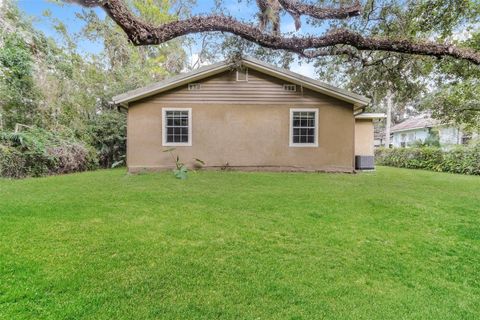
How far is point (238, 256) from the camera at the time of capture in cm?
352

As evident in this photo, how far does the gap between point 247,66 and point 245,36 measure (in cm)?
484

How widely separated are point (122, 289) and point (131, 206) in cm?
301

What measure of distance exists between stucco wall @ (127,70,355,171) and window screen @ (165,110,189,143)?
26cm

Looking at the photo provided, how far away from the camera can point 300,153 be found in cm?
1040

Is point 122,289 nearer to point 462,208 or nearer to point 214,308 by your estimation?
point 214,308

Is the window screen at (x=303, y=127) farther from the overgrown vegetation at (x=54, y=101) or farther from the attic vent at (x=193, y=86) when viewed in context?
the overgrown vegetation at (x=54, y=101)

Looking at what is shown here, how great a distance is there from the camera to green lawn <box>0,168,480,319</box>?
2551mm

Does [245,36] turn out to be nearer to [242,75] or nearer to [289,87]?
[242,75]

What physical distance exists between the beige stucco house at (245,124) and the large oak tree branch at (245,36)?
3892 millimetres

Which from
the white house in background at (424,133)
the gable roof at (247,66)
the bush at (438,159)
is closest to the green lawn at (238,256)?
the gable roof at (247,66)

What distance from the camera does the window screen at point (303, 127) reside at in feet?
33.9

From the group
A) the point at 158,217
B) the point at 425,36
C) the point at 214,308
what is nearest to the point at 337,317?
the point at 214,308

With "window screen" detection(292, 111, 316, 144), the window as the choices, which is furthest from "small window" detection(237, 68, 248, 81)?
"window screen" detection(292, 111, 316, 144)

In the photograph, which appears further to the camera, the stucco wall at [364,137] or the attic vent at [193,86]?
the stucco wall at [364,137]
